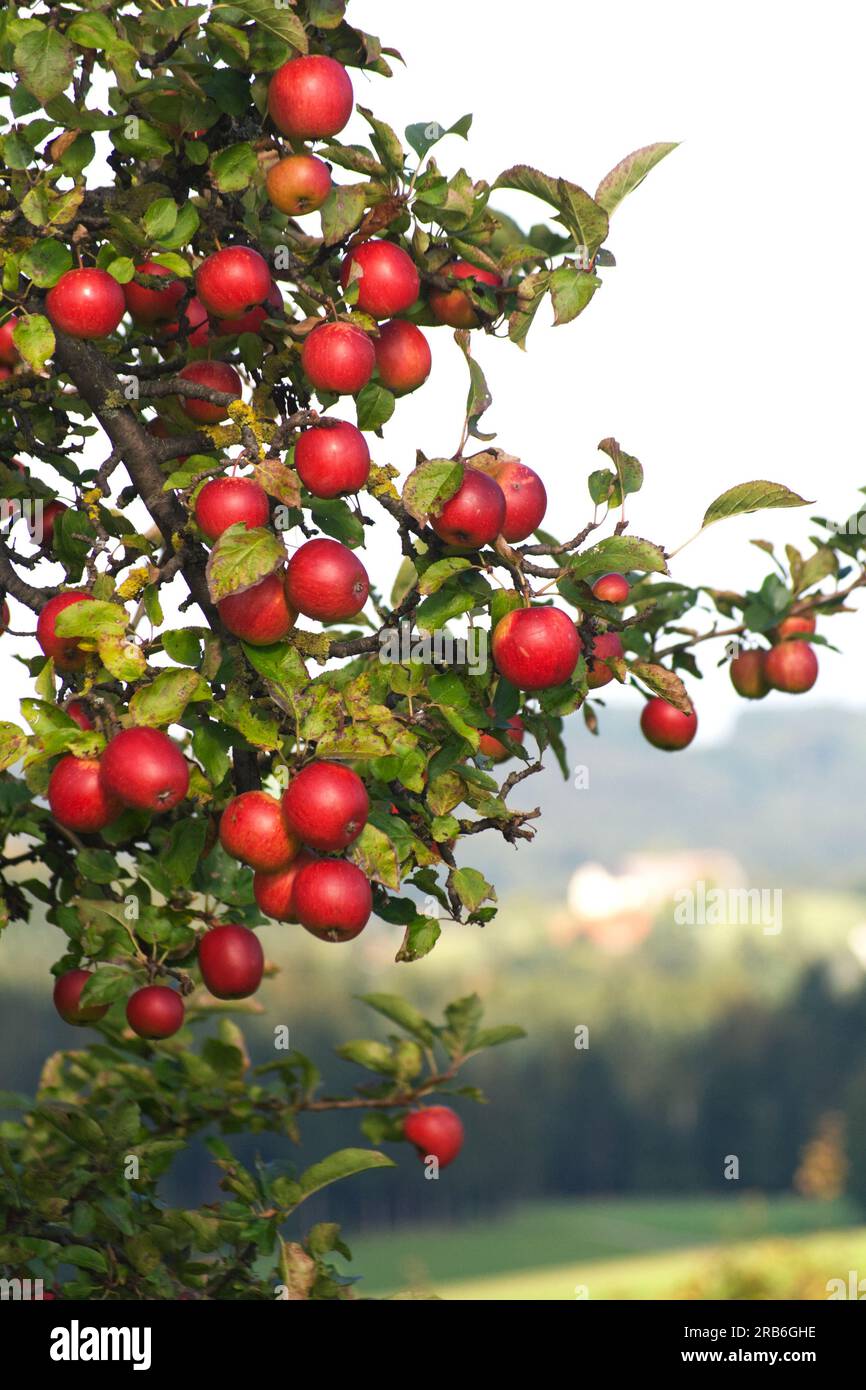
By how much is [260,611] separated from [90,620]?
0.33 m

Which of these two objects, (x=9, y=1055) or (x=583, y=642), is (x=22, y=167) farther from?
(x=9, y=1055)

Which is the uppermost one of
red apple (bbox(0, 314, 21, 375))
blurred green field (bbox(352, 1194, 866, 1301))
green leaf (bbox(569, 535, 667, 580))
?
red apple (bbox(0, 314, 21, 375))

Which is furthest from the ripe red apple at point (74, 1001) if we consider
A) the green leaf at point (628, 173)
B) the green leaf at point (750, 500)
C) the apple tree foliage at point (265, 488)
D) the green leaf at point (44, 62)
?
the green leaf at point (628, 173)

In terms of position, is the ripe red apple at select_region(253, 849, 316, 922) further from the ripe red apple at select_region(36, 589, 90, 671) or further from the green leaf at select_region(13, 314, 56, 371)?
the green leaf at select_region(13, 314, 56, 371)

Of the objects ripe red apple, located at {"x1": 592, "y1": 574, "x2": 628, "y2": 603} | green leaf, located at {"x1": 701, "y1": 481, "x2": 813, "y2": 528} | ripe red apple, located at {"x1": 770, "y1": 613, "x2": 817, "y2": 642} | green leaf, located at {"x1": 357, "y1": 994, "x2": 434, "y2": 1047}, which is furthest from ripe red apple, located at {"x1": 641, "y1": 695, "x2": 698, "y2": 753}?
green leaf, located at {"x1": 701, "y1": 481, "x2": 813, "y2": 528}

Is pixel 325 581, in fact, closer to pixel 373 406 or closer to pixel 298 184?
pixel 373 406

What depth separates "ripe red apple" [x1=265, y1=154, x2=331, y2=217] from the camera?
2635 millimetres

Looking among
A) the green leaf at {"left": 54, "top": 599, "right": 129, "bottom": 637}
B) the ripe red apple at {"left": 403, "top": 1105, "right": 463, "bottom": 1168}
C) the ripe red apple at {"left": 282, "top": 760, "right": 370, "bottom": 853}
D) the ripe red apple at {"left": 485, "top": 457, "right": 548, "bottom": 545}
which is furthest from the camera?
the ripe red apple at {"left": 403, "top": 1105, "right": 463, "bottom": 1168}

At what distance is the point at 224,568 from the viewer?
7.79ft

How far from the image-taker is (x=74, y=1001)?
3404mm

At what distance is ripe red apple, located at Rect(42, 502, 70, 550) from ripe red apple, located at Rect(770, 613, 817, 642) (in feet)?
6.53

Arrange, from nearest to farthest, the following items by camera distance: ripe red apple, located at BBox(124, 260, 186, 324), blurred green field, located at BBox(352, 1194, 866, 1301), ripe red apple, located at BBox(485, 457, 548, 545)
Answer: ripe red apple, located at BBox(485, 457, 548, 545)
ripe red apple, located at BBox(124, 260, 186, 324)
blurred green field, located at BBox(352, 1194, 866, 1301)

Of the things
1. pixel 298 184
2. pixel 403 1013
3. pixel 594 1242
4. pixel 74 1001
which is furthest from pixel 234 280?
pixel 594 1242
